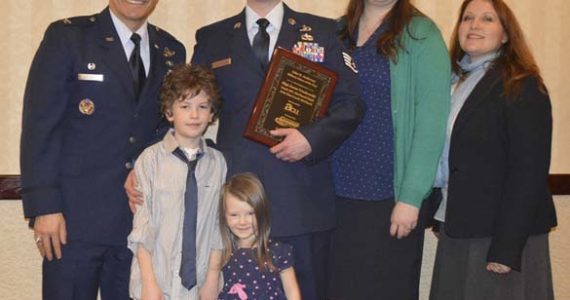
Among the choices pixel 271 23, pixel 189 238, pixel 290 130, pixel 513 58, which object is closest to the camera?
pixel 189 238

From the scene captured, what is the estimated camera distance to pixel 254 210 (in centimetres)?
253

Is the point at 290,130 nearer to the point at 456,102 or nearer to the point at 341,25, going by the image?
the point at 341,25

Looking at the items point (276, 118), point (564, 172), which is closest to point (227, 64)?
point (276, 118)

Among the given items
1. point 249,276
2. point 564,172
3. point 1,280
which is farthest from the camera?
point 564,172

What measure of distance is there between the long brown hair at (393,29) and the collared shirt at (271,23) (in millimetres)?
319

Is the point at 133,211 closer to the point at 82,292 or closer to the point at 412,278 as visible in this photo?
the point at 82,292

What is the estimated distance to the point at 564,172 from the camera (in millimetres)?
3871

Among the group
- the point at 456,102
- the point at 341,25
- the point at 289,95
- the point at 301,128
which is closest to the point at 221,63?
the point at 289,95

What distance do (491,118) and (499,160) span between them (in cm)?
17

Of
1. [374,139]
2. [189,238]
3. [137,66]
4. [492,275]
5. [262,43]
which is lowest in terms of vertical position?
[492,275]

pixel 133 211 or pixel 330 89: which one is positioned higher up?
pixel 330 89

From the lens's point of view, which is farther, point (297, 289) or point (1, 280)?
point (1, 280)

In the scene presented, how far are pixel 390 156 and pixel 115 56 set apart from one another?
3.78ft

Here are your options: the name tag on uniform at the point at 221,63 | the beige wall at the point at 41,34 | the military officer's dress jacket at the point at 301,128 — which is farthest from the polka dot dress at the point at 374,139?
the beige wall at the point at 41,34
